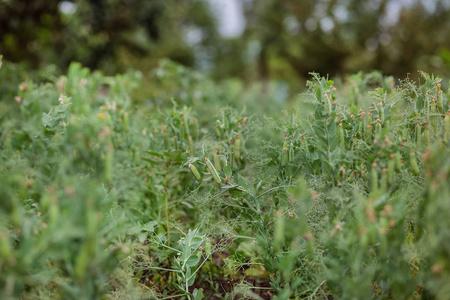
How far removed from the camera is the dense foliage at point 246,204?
4.31 ft

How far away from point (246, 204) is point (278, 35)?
60.5ft

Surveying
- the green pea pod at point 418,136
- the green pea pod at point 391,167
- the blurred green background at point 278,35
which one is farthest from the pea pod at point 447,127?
the blurred green background at point 278,35

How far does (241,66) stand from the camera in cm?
2345

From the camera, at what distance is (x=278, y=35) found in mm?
19156

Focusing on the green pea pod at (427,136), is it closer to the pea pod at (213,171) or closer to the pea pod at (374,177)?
the pea pod at (374,177)

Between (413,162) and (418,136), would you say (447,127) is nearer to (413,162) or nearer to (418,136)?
(418,136)

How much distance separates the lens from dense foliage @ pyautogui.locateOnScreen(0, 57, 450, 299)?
1313mm

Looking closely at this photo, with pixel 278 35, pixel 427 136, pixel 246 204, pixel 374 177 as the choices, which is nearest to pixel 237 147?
pixel 246 204

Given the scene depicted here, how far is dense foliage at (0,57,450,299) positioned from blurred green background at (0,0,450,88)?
103 inches

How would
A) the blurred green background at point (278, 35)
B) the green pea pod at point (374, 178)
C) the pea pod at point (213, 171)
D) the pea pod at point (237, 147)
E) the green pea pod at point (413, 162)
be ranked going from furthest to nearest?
the blurred green background at point (278, 35), the pea pod at point (237, 147), the pea pod at point (213, 171), the green pea pod at point (413, 162), the green pea pod at point (374, 178)

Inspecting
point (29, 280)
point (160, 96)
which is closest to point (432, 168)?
point (29, 280)

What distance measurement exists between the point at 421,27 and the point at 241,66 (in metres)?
13.9

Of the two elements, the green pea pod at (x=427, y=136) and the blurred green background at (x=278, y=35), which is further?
the blurred green background at (x=278, y=35)

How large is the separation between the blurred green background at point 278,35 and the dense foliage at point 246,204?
8.59 ft
